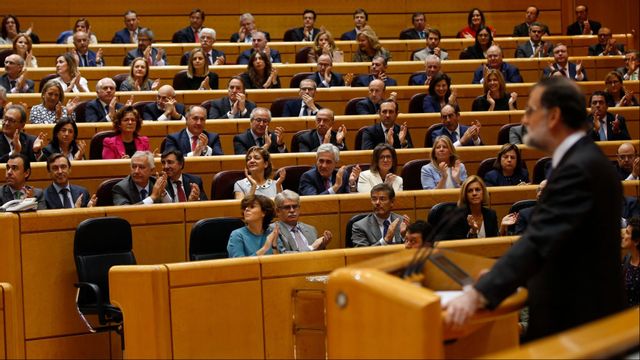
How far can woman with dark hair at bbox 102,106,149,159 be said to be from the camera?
5.44 m

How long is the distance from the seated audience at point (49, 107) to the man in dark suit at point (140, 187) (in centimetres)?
131

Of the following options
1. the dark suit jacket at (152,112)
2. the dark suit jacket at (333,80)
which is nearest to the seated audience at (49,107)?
the dark suit jacket at (152,112)

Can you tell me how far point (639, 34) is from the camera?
962 cm

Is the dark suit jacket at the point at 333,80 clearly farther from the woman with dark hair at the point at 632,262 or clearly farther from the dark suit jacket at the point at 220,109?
the woman with dark hair at the point at 632,262

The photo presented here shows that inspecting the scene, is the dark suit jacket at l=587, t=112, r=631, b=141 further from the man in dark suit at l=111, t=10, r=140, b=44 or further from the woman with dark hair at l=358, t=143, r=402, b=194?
the man in dark suit at l=111, t=10, r=140, b=44

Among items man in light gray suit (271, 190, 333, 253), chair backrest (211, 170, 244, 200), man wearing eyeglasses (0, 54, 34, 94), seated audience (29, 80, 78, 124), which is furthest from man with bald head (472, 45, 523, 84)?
man in light gray suit (271, 190, 333, 253)

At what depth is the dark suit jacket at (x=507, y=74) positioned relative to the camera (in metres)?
7.68

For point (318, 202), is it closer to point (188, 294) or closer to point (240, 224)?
point (240, 224)

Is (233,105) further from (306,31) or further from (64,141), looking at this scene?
(306,31)

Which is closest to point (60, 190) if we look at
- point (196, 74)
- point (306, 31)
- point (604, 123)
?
point (196, 74)

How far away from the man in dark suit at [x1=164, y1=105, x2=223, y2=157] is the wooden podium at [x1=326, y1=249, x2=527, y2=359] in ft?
11.9

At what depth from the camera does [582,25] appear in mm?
9297

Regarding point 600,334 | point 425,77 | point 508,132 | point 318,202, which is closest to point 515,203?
point 318,202

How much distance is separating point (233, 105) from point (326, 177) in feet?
4.58
